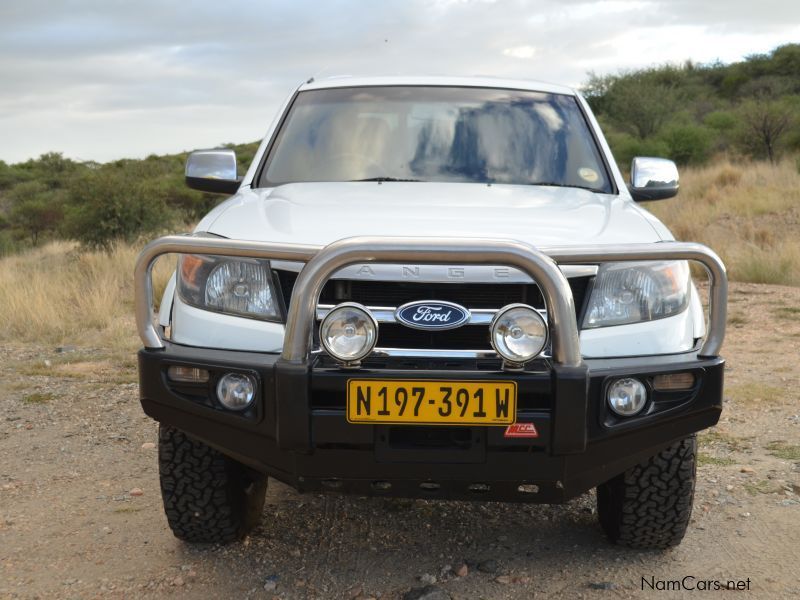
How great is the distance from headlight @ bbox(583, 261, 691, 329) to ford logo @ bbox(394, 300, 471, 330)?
14.4 inches

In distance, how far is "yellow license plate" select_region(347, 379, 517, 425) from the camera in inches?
91.7

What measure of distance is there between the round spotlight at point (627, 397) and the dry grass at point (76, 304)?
5.15 m

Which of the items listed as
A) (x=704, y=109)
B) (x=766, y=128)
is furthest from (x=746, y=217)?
(x=704, y=109)

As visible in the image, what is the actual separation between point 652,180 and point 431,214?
1444 millimetres

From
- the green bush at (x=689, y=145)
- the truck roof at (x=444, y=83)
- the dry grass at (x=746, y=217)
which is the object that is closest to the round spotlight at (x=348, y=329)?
the truck roof at (x=444, y=83)

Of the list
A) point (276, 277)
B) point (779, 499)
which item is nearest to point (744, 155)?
point (779, 499)

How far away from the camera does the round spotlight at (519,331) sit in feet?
7.80

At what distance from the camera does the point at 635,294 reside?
2.66 metres

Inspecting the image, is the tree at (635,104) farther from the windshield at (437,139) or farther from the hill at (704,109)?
the windshield at (437,139)

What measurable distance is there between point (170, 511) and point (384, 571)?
72 centimetres

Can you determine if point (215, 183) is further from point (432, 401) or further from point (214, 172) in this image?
point (432, 401)

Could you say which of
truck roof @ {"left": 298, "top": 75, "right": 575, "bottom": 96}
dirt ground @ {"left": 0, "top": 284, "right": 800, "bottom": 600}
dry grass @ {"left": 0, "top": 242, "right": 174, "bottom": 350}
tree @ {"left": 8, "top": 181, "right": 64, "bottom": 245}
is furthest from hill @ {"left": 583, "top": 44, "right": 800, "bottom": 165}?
dirt ground @ {"left": 0, "top": 284, "right": 800, "bottom": 600}

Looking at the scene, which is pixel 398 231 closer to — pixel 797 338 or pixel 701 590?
pixel 701 590

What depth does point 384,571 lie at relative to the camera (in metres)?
2.96
